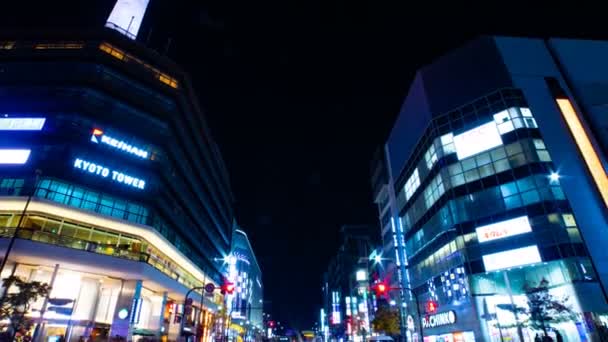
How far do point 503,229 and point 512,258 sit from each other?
326 cm

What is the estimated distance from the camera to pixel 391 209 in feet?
235

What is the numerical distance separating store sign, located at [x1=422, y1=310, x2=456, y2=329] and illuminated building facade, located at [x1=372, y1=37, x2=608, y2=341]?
0.13 m

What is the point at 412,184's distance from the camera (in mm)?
59781

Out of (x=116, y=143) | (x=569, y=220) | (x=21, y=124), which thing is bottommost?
(x=569, y=220)

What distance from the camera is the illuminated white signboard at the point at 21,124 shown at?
36.9m

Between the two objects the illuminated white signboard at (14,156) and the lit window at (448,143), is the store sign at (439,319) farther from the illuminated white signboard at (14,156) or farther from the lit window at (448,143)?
the illuminated white signboard at (14,156)

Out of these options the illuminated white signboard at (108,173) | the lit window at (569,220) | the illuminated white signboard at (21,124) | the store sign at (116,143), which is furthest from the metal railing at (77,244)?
the lit window at (569,220)

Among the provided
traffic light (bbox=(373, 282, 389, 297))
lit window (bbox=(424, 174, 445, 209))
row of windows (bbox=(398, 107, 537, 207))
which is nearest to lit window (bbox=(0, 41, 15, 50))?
traffic light (bbox=(373, 282, 389, 297))

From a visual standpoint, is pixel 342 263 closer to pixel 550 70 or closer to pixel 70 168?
pixel 550 70

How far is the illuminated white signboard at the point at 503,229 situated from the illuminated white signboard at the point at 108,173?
40.8m

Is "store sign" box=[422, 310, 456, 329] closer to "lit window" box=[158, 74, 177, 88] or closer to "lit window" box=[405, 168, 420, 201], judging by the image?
"lit window" box=[405, 168, 420, 201]

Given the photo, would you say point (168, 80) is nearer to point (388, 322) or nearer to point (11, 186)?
point (11, 186)

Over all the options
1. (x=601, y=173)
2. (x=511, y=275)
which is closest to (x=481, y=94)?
(x=601, y=173)

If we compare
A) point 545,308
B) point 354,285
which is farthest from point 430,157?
point 354,285
